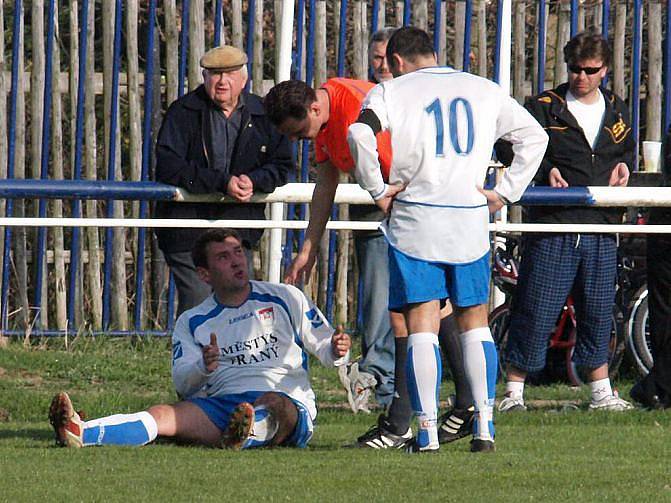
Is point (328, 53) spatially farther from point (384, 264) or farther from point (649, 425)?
point (649, 425)

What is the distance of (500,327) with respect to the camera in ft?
32.6

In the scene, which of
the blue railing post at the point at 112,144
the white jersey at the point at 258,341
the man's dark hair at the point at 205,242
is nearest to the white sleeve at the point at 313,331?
the white jersey at the point at 258,341

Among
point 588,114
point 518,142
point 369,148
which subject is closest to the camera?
point 369,148

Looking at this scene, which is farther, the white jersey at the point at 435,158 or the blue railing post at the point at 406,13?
the blue railing post at the point at 406,13

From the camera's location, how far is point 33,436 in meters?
7.32

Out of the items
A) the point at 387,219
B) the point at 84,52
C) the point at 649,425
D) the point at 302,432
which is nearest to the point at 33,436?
the point at 302,432

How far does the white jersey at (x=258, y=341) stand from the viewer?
706 cm

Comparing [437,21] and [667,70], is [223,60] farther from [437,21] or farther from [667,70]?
[667,70]

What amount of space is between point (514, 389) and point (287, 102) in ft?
8.28

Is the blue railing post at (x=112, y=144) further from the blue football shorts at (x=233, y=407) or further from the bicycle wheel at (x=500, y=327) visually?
the blue football shorts at (x=233, y=407)

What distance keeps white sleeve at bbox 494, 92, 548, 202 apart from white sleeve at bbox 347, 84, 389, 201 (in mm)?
511

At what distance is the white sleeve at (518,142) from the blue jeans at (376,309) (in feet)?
6.52

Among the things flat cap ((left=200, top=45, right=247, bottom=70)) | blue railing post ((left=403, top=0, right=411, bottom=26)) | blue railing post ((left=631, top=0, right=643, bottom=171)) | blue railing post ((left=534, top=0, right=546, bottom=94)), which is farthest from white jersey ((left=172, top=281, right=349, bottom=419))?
blue railing post ((left=631, top=0, right=643, bottom=171))

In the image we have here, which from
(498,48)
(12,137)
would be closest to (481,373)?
(498,48)
